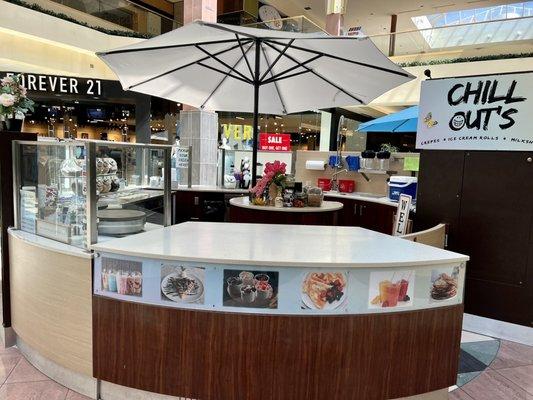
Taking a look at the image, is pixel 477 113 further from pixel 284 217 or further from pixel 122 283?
pixel 122 283

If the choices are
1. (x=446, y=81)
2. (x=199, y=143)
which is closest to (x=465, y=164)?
(x=446, y=81)

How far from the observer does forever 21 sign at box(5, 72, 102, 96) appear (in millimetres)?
11398

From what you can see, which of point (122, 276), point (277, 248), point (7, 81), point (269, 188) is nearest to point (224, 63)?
point (269, 188)

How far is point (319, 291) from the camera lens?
1.94m

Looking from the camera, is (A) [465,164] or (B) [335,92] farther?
(B) [335,92]

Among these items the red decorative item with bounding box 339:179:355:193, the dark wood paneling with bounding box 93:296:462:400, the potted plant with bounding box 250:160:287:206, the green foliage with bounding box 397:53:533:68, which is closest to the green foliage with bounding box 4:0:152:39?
the green foliage with bounding box 397:53:533:68

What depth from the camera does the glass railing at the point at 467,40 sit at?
10734 millimetres

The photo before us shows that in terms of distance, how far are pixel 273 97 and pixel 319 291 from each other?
3.67m

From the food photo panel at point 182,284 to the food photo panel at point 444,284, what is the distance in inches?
46.6

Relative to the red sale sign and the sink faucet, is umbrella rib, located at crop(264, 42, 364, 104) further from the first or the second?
the red sale sign

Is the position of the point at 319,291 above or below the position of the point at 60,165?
below

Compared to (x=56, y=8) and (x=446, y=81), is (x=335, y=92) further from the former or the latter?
(x=56, y=8)

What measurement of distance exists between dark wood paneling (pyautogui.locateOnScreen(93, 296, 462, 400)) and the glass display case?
564 millimetres

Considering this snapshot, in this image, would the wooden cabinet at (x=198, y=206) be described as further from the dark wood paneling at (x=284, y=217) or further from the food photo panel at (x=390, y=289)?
the food photo panel at (x=390, y=289)
